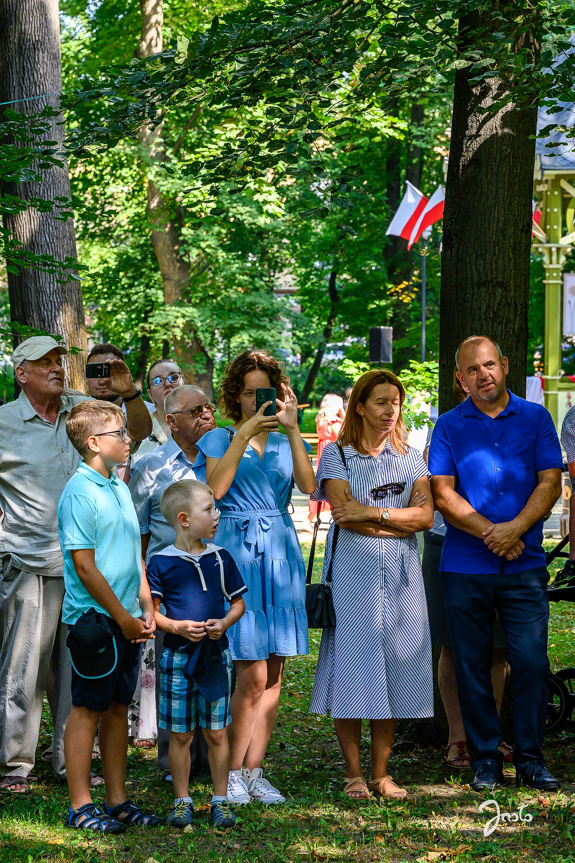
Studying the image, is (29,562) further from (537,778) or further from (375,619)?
(537,778)

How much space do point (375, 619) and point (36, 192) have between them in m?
4.37

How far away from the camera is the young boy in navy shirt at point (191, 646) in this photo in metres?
4.34

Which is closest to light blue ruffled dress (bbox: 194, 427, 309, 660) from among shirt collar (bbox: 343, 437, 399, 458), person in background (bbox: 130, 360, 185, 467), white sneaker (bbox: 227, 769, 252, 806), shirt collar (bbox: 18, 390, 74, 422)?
shirt collar (bbox: 343, 437, 399, 458)

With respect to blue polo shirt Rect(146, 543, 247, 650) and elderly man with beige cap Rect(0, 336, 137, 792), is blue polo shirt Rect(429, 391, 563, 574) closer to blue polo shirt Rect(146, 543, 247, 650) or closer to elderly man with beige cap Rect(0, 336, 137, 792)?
blue polo shirt Rect(146, 543, 247, 650)

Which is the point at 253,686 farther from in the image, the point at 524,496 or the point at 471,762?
the point at 524,496

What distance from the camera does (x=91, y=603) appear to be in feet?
14.2

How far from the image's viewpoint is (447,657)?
17.8 feet

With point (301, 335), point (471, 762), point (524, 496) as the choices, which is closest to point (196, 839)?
point (471, 762)

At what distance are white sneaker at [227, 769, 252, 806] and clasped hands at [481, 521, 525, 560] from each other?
1588 millimetres

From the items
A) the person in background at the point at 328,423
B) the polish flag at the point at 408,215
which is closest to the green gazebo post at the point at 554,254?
the polish flag at the point at 408,215

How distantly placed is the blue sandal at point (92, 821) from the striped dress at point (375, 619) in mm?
1094

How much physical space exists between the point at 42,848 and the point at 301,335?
22311mm

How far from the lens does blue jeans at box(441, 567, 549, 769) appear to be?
4742 millimetres

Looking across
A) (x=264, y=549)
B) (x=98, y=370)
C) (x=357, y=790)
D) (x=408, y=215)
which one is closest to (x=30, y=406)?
(x=98, y=370)
